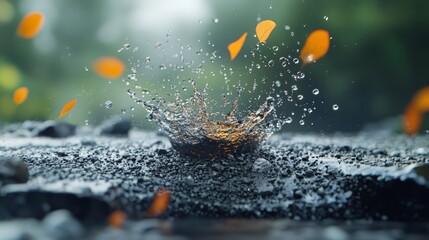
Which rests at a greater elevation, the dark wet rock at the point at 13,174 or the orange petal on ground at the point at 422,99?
the orange petal on ground at the point at 422,99

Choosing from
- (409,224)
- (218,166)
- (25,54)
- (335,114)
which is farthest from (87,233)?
(25,54)

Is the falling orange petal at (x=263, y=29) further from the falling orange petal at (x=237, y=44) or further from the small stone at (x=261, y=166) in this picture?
the falling orange petal at (x=237, y=44)

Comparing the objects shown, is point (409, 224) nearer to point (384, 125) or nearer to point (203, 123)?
point (203, 123)

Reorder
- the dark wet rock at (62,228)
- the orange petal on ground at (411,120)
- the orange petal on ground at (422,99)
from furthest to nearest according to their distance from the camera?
the orange petal on ground at (422,99)
the orange petal on ground at (411,120)
the dark wet rock at (62,228)

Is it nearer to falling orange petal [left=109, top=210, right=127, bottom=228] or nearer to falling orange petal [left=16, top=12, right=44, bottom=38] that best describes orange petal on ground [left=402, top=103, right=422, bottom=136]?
falling orange petal [left=109, top=210, right=127, bottom=228]

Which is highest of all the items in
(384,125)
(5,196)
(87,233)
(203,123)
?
(384,125)

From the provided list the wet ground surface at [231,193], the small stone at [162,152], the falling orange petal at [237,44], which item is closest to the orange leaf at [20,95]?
the falling orange petal at [237,44]
